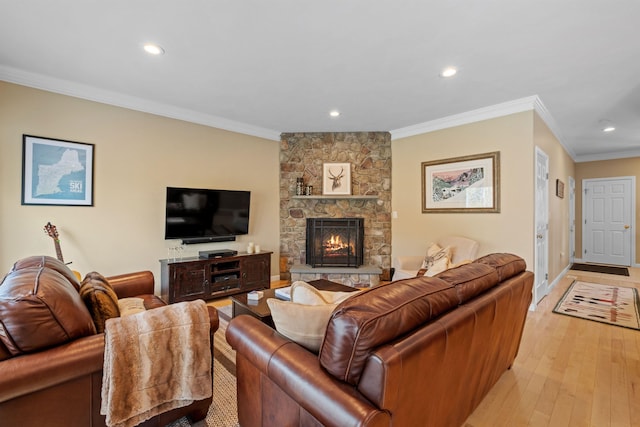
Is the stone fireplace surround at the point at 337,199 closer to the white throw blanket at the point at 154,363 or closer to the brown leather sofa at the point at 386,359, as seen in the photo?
the brown leather sofa at the point at 386,359

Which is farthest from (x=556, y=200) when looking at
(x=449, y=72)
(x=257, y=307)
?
(x=257, y=307)

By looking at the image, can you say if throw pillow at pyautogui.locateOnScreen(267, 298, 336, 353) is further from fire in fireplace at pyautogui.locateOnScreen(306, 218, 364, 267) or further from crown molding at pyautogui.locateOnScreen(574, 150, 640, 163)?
crown molding at pyautogui.locateOnScreen(574, 150, 640, 163)

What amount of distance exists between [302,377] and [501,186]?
3771mm

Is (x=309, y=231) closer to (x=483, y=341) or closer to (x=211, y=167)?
(x=211, y=167)

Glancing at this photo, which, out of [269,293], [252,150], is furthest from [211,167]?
[269,293]

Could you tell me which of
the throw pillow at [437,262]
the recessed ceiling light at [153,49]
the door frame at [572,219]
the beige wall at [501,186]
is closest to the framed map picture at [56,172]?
the recessed ceiling light at [153,49]

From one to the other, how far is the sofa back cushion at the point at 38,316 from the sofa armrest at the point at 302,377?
68cm

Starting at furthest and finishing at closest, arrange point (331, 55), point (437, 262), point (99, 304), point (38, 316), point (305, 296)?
point (437, 262)
point (331, 55)
point (99, 304)
point (305, 296)
point (38, 316)

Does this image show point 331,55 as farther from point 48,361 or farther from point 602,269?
point 602,269

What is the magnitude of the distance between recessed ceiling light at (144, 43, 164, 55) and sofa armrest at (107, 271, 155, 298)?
2009 mm

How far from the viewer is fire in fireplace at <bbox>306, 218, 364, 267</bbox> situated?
15.9ft

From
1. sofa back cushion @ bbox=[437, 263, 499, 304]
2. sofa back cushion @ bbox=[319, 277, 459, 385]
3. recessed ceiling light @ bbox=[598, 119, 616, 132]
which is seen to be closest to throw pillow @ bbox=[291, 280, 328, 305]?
sofa back cushion @ bbox=[319, 277, 459, 385]

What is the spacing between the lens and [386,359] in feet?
2.99

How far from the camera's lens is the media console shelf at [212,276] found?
3.57m
